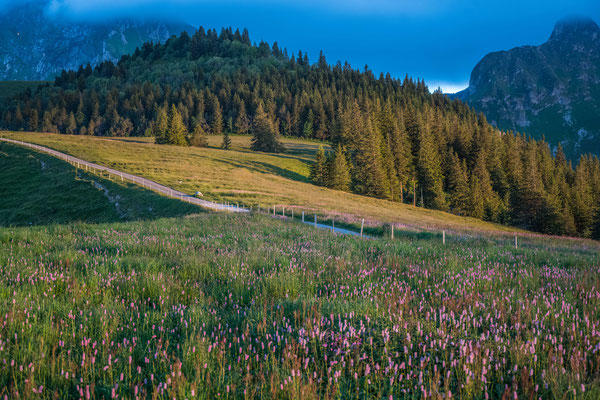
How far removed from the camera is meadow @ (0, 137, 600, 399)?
2.65m

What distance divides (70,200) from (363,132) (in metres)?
53.0

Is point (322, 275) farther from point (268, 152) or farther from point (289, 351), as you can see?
point (268, 152)

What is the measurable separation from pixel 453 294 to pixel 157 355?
425 cm

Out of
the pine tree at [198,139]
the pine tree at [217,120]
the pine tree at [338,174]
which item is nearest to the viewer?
the pine tree at [338,174]

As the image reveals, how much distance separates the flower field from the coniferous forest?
6064 cm

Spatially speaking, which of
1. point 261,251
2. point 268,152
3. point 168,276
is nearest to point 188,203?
point 261,251

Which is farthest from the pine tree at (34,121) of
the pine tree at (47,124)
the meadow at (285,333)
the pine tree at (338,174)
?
the meadow at (285,333)

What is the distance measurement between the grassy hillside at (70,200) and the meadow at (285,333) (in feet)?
77.9

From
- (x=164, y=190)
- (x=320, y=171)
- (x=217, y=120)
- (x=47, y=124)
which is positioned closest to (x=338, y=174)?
(x=320, y=171)

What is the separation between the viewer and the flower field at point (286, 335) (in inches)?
104

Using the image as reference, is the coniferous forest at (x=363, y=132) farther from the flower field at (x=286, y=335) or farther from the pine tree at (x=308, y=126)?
the flower field at (x=286, y=335)

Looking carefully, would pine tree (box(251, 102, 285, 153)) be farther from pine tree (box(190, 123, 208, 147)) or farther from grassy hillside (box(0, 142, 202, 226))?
grassy hillside (box(0, 142, 202, 226))

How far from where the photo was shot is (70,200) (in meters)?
37.0

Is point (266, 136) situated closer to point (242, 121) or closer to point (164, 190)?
point (242, 121)
